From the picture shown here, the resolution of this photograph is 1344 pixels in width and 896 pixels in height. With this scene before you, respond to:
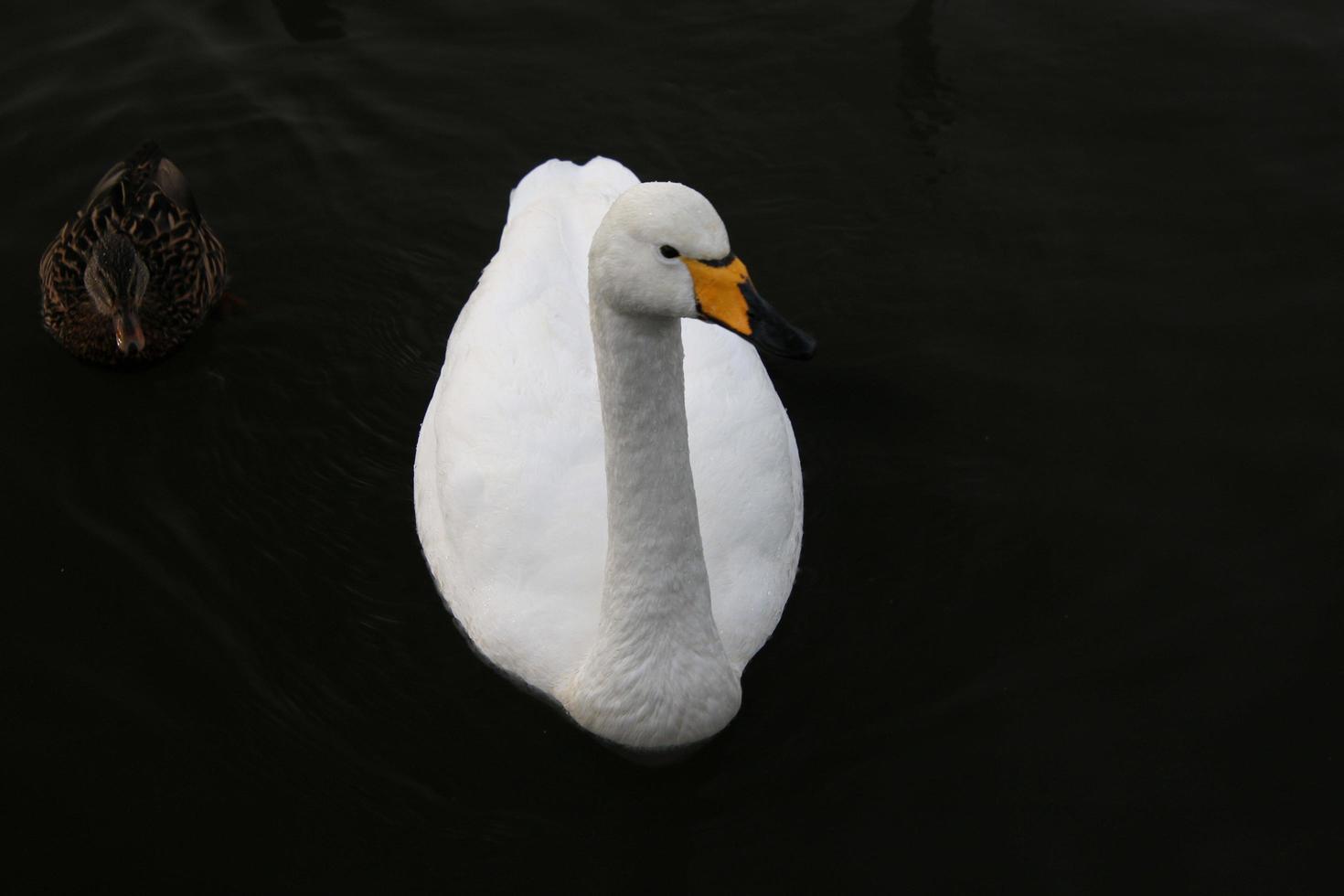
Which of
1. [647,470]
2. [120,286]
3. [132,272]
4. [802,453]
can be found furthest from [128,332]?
[647,470]

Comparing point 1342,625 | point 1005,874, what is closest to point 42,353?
point 1005,874

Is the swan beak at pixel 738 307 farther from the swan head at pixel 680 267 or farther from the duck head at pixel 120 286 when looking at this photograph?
the duck head at pixel 120 286

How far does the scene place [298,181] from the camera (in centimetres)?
945

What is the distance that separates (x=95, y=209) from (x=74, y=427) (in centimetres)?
135

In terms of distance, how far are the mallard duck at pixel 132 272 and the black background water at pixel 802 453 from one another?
0.24 meters

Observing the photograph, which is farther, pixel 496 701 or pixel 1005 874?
pixel 496 701

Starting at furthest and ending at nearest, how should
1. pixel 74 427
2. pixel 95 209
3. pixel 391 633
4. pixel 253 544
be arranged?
pixel 95 209, pixel 74 427, pixel 253 544, pixel 391 633

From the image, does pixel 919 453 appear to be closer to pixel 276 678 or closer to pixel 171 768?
pixel 276 678

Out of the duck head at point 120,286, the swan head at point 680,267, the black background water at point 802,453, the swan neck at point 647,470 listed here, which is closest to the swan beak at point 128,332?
the duck head at point 120,286

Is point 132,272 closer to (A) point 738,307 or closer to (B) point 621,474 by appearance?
(B) point 621,474

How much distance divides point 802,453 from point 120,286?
375 centimetres

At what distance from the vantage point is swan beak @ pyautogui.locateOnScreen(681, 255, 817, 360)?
4.81 m

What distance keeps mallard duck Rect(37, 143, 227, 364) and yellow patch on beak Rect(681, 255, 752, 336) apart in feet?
14.0

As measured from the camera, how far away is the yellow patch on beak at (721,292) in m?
4.80
